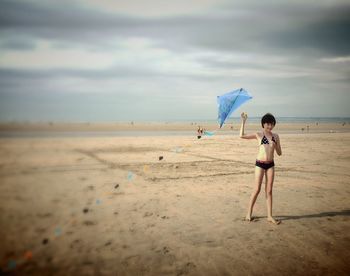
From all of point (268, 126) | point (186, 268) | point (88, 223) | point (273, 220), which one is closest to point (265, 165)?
point (268, 126)

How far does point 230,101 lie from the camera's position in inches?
268

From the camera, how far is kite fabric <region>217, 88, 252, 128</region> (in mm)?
6633

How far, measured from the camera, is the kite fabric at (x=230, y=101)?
6633mm

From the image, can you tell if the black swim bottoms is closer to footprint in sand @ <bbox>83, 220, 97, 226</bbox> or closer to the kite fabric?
the kite fabric

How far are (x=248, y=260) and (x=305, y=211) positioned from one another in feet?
10.2

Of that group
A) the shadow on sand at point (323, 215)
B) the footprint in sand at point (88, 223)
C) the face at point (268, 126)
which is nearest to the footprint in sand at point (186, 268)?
the footprint in sand at point (88, 223)

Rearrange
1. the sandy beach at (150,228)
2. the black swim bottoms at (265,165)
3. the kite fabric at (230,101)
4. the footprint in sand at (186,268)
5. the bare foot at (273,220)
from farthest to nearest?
the kite fabric at (230,101) → the bare foot at (273,220) → the black swim bottoms at (265,165) → the sandy beach at (150,228) → the footprint in sand at (186,268)

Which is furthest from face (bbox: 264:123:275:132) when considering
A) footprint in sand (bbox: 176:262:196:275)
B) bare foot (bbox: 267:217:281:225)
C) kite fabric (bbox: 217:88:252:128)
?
footprint in sand (bbox: 176:262:196:275)

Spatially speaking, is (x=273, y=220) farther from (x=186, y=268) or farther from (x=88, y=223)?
(x=88, y=223)

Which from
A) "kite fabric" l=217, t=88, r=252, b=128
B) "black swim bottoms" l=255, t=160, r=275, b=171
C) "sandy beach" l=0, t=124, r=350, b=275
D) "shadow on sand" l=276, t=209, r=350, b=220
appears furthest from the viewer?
"kite fabric" l=217, t=88, r=252, b=128

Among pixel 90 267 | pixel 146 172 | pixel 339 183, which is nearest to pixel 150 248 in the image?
pixel 90 267

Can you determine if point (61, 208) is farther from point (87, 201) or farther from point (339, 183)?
point (339, 183)

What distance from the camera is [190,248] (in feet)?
15.6

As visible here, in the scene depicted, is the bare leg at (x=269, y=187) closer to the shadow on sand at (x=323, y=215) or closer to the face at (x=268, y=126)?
the shadow on sand at (x=323, y=215)
